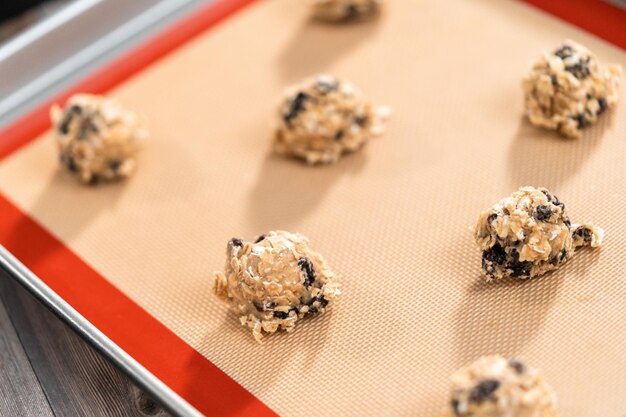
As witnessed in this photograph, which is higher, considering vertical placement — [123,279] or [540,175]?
[540,175]

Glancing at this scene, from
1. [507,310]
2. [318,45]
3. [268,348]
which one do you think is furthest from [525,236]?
Answer: [318,45]

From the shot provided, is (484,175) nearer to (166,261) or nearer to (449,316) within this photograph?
(449,316)

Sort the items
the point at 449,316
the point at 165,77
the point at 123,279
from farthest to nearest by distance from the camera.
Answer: the point at 165,77 → the point at 123,279 → the point at 449,316

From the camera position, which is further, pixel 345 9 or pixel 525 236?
pixel 345 9

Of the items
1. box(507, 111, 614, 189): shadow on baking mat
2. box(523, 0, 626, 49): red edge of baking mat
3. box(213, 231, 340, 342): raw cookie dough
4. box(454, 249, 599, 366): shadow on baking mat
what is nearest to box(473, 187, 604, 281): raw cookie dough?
box(454, 249, 599, 366): shadow on baking mat

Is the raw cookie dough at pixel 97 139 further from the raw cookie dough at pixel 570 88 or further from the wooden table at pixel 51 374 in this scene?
the raw cookie dough at pixel 570 88

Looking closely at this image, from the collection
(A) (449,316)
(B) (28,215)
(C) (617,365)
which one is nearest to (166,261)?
(B) (28,215)

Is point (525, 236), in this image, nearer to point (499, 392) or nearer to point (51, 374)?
point (499, 392)
